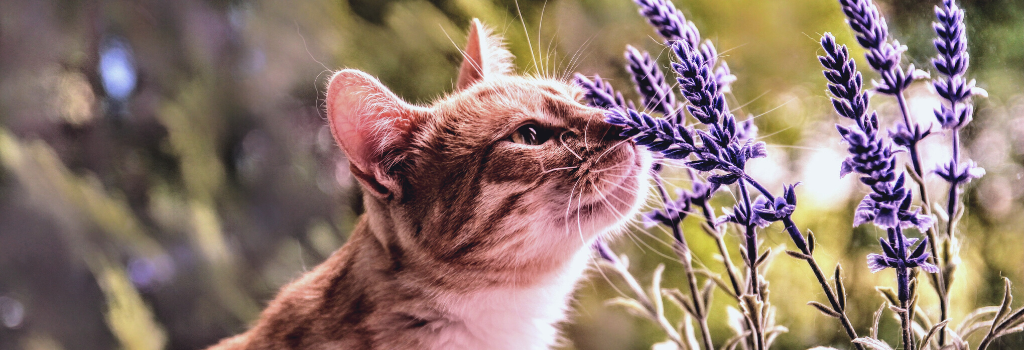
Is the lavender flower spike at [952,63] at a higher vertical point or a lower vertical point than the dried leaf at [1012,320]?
higher

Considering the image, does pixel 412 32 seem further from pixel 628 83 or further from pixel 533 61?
pixel 628 83

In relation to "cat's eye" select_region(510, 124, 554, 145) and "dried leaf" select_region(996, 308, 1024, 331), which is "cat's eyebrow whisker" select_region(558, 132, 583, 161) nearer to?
"cat's eye" select_region(510, 124, 554, 145)

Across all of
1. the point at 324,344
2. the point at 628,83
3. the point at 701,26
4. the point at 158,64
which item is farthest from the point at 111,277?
the point at 701,26

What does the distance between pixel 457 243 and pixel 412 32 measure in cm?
57

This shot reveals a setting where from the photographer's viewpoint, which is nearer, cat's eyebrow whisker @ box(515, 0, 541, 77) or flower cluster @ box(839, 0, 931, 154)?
flower cluster @ box(839, 0, 931, 154)

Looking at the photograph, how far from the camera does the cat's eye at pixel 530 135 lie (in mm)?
745

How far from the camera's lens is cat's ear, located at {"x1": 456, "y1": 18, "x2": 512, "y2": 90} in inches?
35.9

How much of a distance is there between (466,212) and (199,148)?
2.70 feet

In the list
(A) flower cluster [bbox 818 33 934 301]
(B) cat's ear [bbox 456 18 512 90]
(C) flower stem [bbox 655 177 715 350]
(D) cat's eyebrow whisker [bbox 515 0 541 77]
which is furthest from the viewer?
(D) cat's eyebrow whisker [bbox 515 0 541 77]

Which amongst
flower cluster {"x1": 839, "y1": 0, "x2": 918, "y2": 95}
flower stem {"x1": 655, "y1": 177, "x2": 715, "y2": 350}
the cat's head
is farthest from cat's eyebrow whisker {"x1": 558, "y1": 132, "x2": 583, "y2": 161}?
flower cluster {"x1": 839, "y1": 0, "x2": 918, "y2": 95}

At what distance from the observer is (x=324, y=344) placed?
0.75 m

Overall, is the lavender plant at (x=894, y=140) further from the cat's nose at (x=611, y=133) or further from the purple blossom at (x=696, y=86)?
the cat's nose at (x=611, y=133)

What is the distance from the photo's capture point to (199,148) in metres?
1.25

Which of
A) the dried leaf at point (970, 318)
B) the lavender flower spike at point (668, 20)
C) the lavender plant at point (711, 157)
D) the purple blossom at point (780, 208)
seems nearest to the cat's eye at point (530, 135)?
the lavender plant at point (711, 157)
